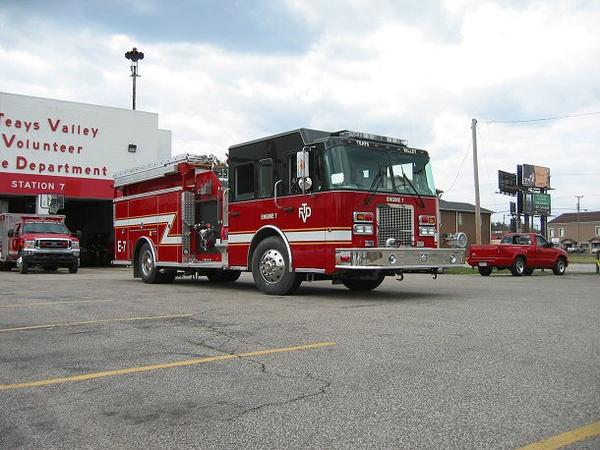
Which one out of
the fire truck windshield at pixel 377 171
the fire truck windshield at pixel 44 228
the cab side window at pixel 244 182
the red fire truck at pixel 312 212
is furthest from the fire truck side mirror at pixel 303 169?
the fire truck windshield at pixel 44 228

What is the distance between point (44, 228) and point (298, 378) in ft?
74.9

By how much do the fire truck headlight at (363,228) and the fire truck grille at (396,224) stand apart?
288 mm

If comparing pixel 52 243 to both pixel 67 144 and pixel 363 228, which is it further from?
pixel 363 228

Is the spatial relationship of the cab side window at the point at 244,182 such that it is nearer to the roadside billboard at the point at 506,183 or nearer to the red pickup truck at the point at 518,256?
the red pickup truck at the point at 518,256

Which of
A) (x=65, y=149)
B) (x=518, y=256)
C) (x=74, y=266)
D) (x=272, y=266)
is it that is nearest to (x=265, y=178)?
(x=272, y=266)

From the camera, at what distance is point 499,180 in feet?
172

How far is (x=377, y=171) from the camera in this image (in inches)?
438

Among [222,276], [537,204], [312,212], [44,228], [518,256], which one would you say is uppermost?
[537,204]

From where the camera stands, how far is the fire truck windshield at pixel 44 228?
24812mm

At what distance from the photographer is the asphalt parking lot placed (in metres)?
3.70

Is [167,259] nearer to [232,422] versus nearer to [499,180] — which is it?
[232,422]

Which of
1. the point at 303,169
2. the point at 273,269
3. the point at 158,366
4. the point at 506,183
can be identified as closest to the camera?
the point at 158,366

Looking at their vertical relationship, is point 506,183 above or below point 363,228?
above

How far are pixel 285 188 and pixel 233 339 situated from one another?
207 inches
